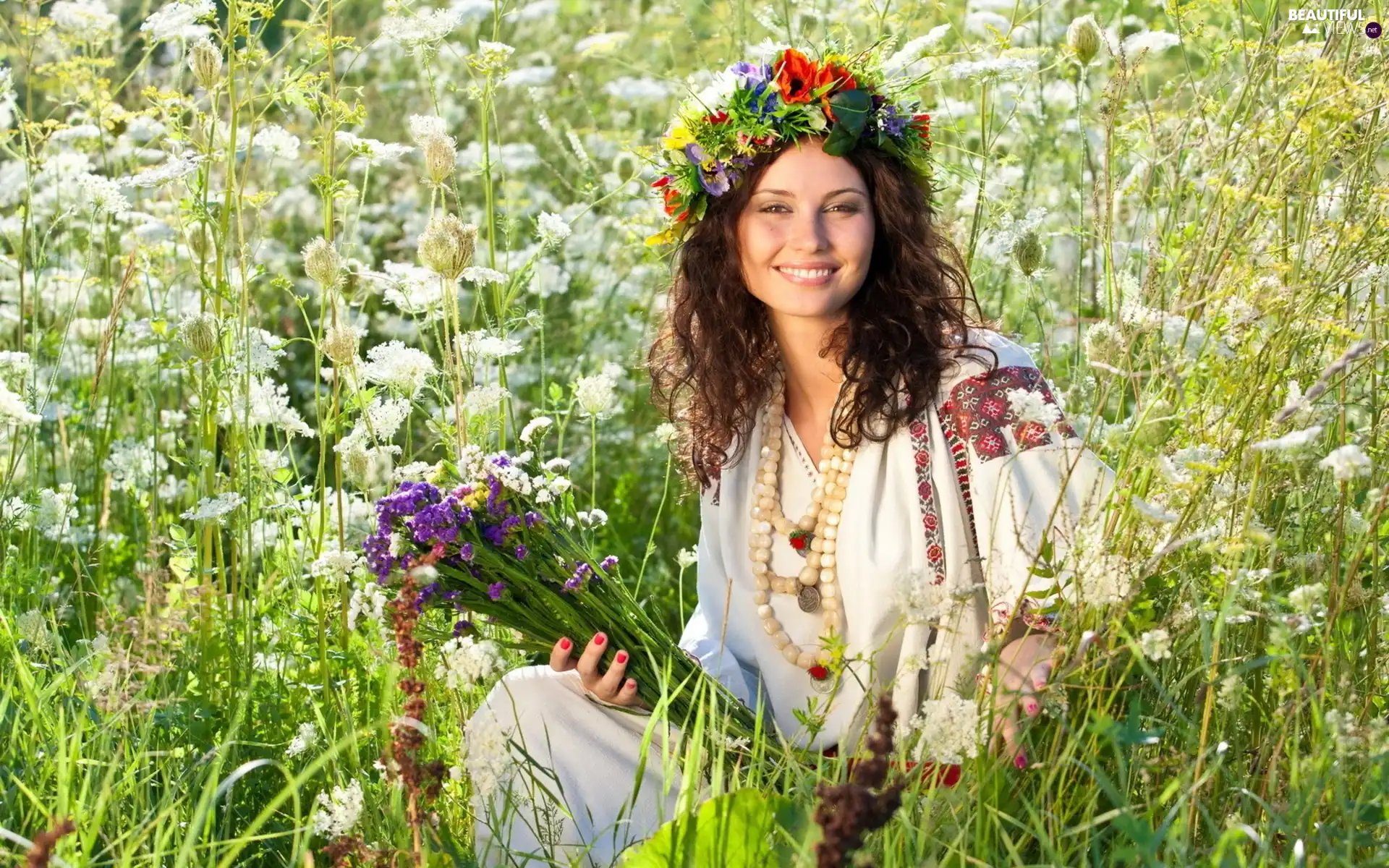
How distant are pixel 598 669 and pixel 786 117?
0.90m

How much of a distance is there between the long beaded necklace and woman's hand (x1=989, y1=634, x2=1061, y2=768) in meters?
0.34

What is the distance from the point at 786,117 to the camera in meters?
2.53

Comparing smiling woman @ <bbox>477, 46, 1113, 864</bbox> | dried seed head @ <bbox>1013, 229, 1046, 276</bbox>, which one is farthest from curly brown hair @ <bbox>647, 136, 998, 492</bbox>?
dried seed head @ <bbox>1013, 229, 1046, 276</bbox>

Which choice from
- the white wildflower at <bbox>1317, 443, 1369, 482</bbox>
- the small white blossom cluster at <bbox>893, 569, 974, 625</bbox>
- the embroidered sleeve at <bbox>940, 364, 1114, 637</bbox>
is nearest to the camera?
the white wildflower at <bbox>1317, 443, 1369, 482</bbox>

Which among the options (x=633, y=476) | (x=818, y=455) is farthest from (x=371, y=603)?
(x=633, y=476)

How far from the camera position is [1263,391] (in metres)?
1.92

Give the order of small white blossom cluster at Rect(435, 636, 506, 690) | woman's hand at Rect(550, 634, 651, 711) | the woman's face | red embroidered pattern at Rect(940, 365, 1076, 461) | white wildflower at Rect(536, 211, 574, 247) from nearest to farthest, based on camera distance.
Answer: small white blossom cluster at Rect(435, 636, 506, 690) → woman's hand at Rect(550, 634, 651, 711) → red embroidered pattern at Rect(940, 365, 1076, 461) → the woman's face → white wildflower at Rect(536, 211, 574, 247)

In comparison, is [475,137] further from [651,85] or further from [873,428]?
[873,428]

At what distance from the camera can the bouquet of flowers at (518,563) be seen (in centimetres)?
208

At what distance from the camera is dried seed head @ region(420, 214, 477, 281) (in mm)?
2250

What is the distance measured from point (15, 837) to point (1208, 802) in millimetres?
1356

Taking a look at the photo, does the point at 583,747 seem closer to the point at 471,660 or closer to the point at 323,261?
the point at 471,660

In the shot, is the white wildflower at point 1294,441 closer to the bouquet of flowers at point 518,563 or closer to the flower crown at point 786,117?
the bouquet of flowers at point 518,563

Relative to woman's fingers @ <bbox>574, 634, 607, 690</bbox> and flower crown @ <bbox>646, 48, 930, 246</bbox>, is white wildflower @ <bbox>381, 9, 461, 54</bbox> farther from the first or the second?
woman's fingers @ <bbox>574, 634, 607, 690</bbox>
